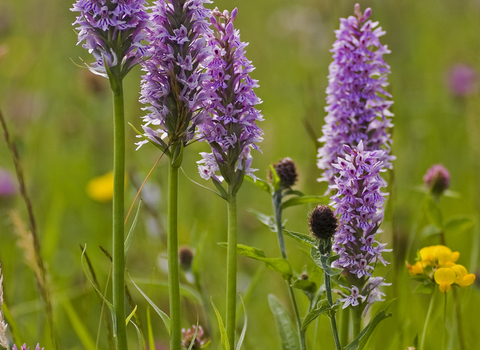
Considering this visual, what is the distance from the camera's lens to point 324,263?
194 centimetres

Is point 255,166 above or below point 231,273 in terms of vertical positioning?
above

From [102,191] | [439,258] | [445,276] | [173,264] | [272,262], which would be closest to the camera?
[173,264]

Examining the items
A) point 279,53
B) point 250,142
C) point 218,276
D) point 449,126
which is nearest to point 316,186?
point 218,276

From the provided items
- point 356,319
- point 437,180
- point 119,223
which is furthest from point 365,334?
point 437,180

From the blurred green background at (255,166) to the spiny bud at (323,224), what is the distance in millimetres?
417

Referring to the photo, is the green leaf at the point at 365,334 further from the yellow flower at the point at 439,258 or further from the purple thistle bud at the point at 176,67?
the purple thistle bud at the point at 176,67

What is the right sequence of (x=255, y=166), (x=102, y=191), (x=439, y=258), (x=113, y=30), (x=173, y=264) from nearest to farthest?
(x=113, y=30)
(x=173, y=264)
(x=439, y=258)
(x=102, y=191)
(x=255, y=166)

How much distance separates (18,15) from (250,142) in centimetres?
1122

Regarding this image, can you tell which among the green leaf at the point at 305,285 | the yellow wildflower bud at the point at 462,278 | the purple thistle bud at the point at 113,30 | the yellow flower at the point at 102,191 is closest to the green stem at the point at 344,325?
the green leaf at the point at 305,285

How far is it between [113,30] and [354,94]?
3.91 ft

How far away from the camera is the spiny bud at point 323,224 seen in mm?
1947

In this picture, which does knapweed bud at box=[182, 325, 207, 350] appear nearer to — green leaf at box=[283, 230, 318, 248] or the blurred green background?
the blurred green background

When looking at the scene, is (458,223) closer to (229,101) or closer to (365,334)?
(365,334)

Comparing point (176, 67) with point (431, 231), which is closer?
point (176, 67)
